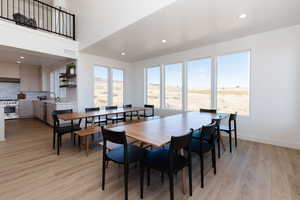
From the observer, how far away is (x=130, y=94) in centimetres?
651

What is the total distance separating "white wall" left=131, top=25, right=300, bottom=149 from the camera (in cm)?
301

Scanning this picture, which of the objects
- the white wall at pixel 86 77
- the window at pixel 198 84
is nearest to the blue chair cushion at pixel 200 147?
the window at pixel 198 84

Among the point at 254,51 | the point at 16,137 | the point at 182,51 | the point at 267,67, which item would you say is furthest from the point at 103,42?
the point at 267,67

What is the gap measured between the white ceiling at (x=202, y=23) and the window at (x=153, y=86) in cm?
157

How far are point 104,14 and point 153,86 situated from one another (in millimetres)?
3053

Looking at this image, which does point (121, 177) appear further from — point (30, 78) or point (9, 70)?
point (30, 78)

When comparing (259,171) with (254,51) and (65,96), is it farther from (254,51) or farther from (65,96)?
(65,96)

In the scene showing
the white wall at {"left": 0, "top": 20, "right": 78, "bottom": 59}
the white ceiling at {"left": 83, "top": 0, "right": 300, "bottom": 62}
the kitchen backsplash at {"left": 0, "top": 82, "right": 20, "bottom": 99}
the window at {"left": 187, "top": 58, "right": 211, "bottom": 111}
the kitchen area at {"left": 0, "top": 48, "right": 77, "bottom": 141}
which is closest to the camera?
the white ceiling at {"left": 83, "top": 0, "right": 300, "bottom": 62}

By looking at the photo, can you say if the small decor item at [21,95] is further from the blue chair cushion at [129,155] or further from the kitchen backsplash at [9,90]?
the blue chair cushion at [129,155]

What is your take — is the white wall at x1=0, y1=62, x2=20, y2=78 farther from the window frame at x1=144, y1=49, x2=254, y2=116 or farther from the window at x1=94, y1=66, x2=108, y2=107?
the window frame at x1=144, y1=49, x2=254, y2=116

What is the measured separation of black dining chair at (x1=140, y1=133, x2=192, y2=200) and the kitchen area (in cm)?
428

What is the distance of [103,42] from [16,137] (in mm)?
3457

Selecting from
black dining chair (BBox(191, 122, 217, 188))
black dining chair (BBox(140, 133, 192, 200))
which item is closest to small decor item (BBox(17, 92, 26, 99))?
black dining chair (BBox(140, 133, 192, 200))

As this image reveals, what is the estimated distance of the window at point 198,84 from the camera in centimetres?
431
